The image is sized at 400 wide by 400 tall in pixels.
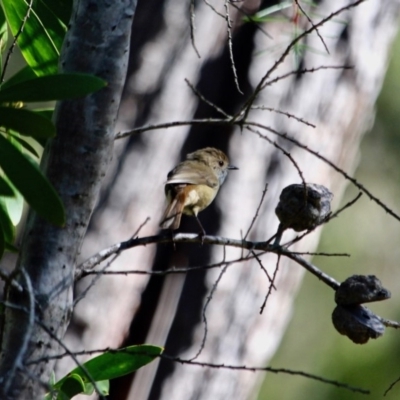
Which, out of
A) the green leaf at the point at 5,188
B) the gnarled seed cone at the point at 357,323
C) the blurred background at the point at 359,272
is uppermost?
the blurred background at the point at 359,272

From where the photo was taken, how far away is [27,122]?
1.08 m

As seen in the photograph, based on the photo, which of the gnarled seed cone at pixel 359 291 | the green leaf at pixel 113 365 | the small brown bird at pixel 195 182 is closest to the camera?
the gnarled seed cone at pixel 359 291

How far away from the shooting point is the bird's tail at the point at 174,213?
2.04m

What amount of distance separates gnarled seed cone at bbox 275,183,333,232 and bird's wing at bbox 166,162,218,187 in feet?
2.80

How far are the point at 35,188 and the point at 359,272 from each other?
4.91 metres

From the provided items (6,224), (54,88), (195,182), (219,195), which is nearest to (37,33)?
(6,224)

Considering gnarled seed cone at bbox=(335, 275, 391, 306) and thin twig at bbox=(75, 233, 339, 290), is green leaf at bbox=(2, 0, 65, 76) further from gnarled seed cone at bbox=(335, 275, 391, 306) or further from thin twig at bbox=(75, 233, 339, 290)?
gnarled seed cone at bbox=(335, 275, 391, 306)

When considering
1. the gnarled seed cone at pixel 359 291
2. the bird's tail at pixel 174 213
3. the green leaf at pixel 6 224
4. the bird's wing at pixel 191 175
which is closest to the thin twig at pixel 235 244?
the gnarled seed cone at pixel 359 291

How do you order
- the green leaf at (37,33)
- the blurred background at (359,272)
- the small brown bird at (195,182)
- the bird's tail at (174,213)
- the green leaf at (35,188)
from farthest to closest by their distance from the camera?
the blurred background at (359,272)
the small brown bird at (195,182)
the bird's tail at (174,213)
the green leaf at (37,33)
the green leaf at (35,188)

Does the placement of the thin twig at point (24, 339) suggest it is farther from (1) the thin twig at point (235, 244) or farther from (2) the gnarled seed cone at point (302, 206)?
(2) the gnarled seed cone at point (302, 206)

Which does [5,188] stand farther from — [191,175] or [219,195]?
[219,195]

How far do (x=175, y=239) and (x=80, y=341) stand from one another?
1.09 meters

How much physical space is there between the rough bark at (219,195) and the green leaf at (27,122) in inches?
50.5

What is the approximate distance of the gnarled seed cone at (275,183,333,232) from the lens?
133cm
